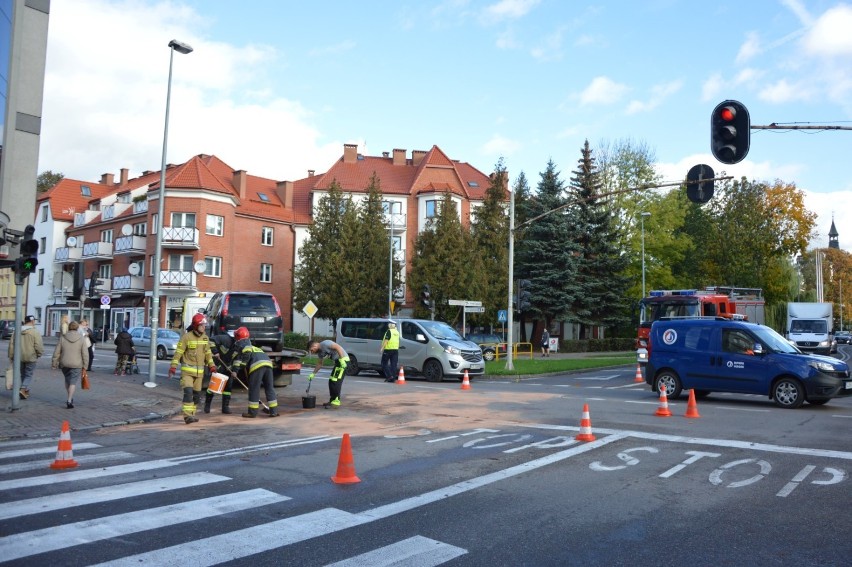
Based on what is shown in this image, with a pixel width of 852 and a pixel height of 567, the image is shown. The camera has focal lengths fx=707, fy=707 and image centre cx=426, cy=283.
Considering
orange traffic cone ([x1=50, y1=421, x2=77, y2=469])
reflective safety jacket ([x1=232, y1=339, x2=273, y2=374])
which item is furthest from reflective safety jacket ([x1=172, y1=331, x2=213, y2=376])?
orange traffic cone ([x1=50, y1=421, x2=77, y2=469])

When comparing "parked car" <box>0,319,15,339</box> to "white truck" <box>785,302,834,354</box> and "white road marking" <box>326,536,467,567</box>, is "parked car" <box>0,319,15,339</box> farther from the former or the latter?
"white road marking" <box>326,536,467,567</box>

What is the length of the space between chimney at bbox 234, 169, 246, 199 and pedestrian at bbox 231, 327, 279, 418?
1648 inches

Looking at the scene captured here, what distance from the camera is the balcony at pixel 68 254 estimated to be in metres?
59.1

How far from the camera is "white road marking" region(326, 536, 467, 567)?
4926mm

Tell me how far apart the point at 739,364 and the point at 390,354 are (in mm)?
10463

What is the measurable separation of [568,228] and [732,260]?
41.1 ft

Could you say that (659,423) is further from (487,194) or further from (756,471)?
(487,194)

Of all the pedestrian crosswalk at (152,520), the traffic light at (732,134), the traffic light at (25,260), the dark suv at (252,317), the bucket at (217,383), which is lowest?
the pedestrian crosswalk at (152,520)

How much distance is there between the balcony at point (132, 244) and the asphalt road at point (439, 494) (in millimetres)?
43222

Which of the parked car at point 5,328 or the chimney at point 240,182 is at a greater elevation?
the chimney at point 240,182

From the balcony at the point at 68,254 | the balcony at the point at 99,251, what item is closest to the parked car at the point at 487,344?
the balcony at the point at 99,251

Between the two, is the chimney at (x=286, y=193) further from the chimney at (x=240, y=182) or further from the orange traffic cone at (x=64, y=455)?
the orange traffic cone at (x=64, y=455)

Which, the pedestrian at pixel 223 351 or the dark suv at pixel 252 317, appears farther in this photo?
the dark suv at pixel 252 317

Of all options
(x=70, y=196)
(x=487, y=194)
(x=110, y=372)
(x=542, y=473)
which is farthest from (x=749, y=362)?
(x=70, y=196)
